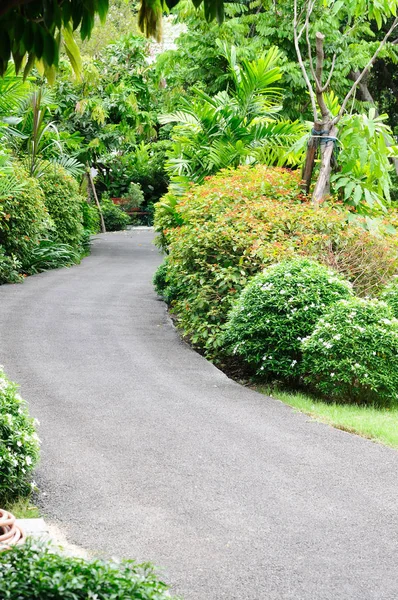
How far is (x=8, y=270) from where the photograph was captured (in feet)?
53.6

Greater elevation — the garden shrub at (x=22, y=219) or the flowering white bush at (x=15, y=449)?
Answer: the garden shrub at (x=22, y=219)

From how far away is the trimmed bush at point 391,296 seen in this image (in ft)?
32.1

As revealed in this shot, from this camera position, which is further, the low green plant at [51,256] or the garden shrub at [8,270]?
the low green plant at [51,256]

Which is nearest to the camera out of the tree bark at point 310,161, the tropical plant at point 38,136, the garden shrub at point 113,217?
the tree bark at point 310,161

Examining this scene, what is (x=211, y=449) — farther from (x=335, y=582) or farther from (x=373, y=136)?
(x=373, y=136)

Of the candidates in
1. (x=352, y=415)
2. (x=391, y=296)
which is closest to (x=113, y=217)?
(x=391, y=296)

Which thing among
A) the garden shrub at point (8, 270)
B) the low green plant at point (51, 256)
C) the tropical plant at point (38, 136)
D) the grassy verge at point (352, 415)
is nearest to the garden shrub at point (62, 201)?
the tropical plant at point (38, 136)

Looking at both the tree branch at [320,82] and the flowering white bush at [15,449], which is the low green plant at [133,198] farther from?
the flowering white bush at [15,449]

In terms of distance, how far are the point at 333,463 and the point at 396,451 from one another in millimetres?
729

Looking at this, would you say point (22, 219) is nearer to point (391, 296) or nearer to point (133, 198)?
point (391, 296)

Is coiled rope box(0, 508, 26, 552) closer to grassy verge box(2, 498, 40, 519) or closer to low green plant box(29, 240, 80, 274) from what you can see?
grassy verge box(2, 498, 40, 519)

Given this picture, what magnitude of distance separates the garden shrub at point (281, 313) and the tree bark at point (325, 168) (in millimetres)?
2618

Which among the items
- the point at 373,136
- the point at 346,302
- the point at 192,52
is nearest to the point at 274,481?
the point at 346,302

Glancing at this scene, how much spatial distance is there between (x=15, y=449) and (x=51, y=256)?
14.0 meters
